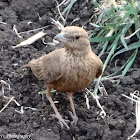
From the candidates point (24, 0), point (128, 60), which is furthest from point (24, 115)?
point (24, 0)

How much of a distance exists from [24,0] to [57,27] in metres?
0.80

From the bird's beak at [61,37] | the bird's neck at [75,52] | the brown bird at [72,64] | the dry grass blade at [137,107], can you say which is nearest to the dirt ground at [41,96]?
the dry grass blade at [137,107]

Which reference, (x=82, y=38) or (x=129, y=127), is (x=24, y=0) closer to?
(x=82, y=38)

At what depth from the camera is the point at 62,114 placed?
4980mm

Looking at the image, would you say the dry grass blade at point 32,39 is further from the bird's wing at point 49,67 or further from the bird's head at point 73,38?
the bird's head at point 73,38

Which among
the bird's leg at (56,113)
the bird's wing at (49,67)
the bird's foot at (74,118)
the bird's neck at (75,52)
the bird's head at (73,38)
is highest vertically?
the bird's head at (73,38)

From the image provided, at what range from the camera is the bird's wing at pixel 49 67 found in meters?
4.62

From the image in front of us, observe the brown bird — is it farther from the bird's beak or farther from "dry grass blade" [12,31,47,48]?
"dry grass blade" [12,31,47,48]

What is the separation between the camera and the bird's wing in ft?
15.1

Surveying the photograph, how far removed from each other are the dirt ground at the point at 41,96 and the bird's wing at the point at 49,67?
0.28 m

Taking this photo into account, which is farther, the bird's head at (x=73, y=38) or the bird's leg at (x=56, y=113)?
the bird's leg at (x=56, y=113)

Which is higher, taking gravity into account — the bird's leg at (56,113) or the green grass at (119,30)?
the green grass at (119,30)

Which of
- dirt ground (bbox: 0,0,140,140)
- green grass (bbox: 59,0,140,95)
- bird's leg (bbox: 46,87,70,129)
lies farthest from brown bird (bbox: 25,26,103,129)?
green grass (bbox: 59,0,140,95)

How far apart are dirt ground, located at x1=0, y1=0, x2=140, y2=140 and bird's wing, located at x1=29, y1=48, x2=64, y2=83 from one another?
28cm
